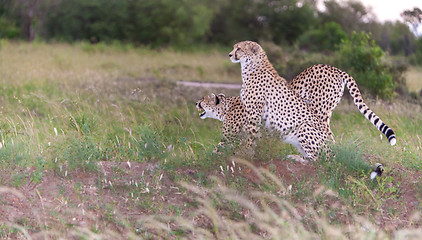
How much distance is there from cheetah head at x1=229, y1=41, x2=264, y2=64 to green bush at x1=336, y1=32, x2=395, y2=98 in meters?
5.65

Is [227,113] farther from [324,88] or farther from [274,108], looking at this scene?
[324,88]

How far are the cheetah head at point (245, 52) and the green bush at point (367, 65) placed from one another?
5.65 m

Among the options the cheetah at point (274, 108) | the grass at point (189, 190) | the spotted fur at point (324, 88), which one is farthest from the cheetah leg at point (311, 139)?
the spotted fur at point (324, 88)

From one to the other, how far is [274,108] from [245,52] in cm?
65

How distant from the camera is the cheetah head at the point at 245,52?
562 centimetres

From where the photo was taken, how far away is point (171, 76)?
18.4 m

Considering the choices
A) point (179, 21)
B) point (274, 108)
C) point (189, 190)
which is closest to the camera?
point (189, 190)

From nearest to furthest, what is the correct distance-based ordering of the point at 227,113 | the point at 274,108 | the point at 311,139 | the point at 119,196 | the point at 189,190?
1. the point at 119,196
2. the point at 189,190
3. the point at 311,139
4. the point at 274,108
5. the point at 227,113

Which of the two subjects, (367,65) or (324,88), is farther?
(367,65)

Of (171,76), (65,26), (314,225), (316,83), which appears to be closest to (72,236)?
(314,225)

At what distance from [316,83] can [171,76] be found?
42.8 ft

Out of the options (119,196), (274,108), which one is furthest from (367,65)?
(119,196)

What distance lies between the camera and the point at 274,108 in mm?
5520

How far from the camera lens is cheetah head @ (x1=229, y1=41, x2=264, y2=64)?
18.5ft
